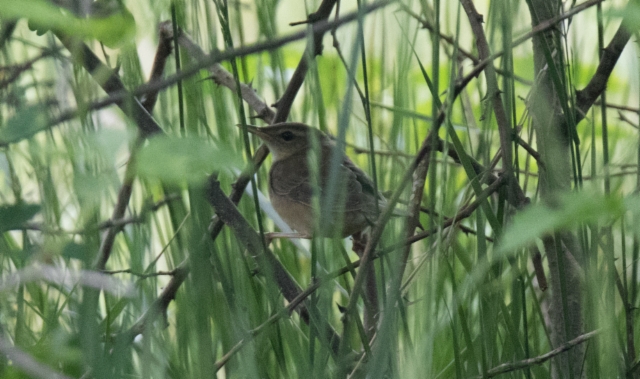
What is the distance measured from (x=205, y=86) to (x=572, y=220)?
1.27 metres

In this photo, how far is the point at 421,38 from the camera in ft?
6.56

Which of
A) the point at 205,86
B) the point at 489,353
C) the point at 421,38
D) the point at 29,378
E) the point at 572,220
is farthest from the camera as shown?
the point at 421,38

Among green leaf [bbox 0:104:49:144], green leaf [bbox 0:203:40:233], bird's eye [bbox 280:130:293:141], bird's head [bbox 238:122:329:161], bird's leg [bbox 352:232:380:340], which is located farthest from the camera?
bird's eye [bbox 280:130:293:141]

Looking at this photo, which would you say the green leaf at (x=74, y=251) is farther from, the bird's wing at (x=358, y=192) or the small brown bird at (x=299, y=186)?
the bird's wing at (x=358, y=192)

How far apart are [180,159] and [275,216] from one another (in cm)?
135

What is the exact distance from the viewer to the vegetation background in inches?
34.6

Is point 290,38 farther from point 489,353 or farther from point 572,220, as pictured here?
point 489,353

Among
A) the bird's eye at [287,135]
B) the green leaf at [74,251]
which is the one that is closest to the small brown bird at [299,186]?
the bird's eye at [287,135]

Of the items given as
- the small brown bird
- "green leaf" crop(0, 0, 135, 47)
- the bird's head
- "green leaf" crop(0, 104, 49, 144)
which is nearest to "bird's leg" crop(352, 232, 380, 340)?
the small brown bird

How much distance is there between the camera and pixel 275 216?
6.34ft

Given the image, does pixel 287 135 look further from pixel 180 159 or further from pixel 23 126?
pixel 180 159

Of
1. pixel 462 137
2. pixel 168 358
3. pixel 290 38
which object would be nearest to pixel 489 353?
pixel 168 358

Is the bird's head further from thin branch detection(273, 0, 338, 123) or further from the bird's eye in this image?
thin branch detection(273, 0, 338, 123)

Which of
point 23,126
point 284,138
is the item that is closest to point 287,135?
point 284,138
